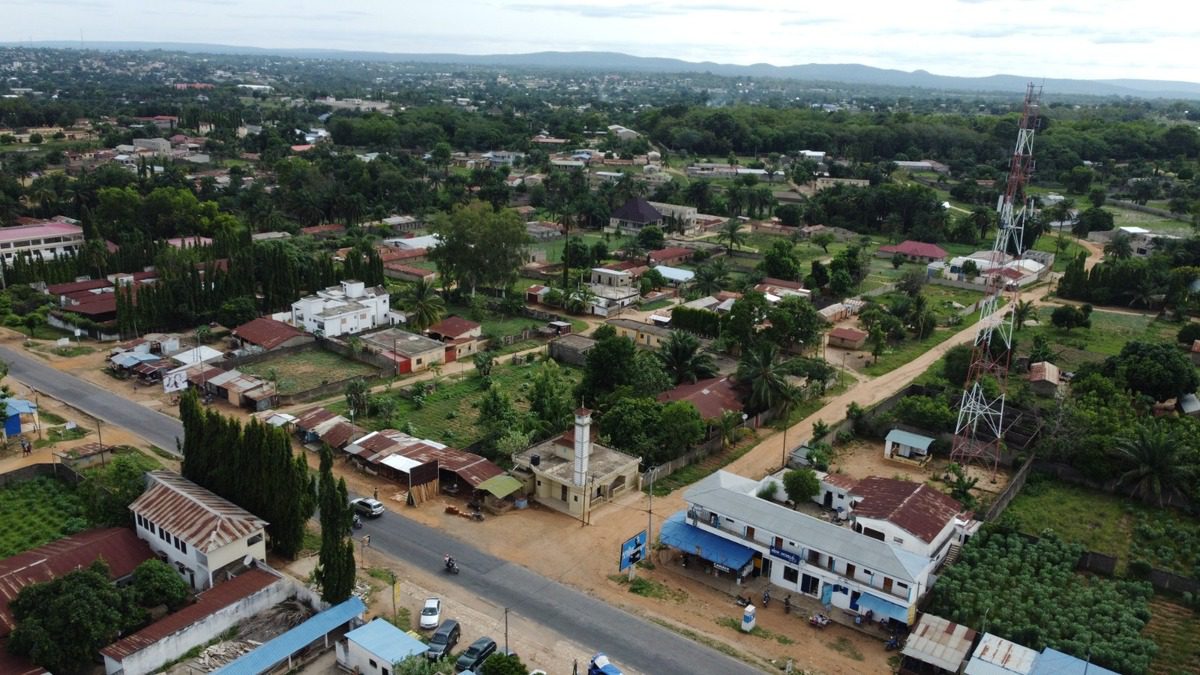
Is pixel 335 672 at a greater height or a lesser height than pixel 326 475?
lesser

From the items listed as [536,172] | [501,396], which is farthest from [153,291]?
[536,172]

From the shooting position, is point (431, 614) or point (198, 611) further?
point (431, 614)

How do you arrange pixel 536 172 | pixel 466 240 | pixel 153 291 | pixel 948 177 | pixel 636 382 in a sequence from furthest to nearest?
pixel 948 177, pixel 536 172, pixel 466 240, pixel 153 291, pixel 636 382

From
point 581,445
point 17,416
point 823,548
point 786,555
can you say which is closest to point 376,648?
point 581,445

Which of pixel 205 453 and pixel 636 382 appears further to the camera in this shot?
pixel 636 382

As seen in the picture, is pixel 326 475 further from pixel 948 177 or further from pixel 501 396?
pixel 948 177

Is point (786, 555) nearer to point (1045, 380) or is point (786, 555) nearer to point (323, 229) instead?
point (1045, 380)
